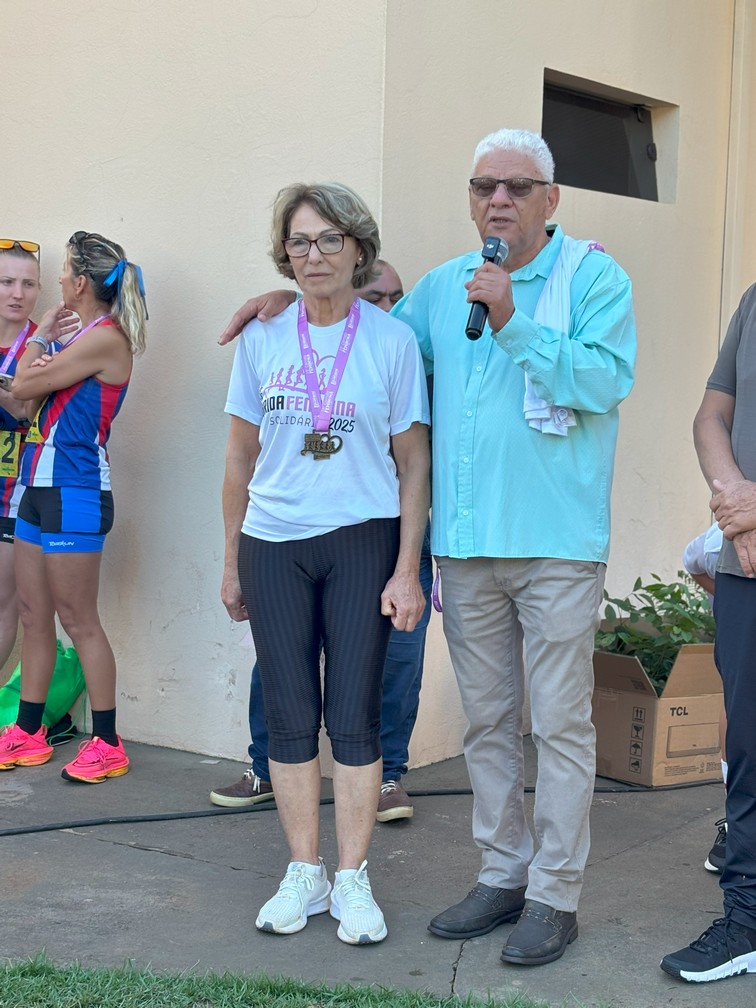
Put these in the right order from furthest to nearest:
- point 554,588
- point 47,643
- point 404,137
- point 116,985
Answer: point 47,643 < point 404,137 < point 554,588 < point 116,985

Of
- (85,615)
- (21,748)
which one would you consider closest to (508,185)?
(85,615)

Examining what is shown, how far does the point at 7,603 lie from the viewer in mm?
5520

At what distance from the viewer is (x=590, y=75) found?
18.4ft

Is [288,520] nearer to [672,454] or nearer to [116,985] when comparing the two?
[116,985]

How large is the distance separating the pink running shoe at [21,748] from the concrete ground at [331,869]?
0.15 feet

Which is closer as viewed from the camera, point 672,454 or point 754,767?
point 754,767

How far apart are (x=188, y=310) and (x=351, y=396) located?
6.86 feet

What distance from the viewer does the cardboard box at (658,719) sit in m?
4.91

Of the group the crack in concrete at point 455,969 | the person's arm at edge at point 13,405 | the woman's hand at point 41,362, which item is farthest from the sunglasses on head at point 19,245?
the crack in concrete at point 455,969

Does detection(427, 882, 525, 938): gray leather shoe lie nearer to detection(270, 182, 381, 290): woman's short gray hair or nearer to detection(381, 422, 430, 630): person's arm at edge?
detection(381, 422, 430, 630): person's arm at edge

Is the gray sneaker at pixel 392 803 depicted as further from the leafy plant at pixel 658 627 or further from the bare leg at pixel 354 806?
the leafy plant at pixel 658 627

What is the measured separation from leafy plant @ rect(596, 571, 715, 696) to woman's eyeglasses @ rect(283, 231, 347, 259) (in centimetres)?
235

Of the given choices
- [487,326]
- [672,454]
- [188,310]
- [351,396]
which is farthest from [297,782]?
[672,454]

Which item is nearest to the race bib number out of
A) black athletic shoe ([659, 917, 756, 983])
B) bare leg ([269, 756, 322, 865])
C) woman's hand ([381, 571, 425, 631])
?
bare leg ([269, 756, 322, 865])
